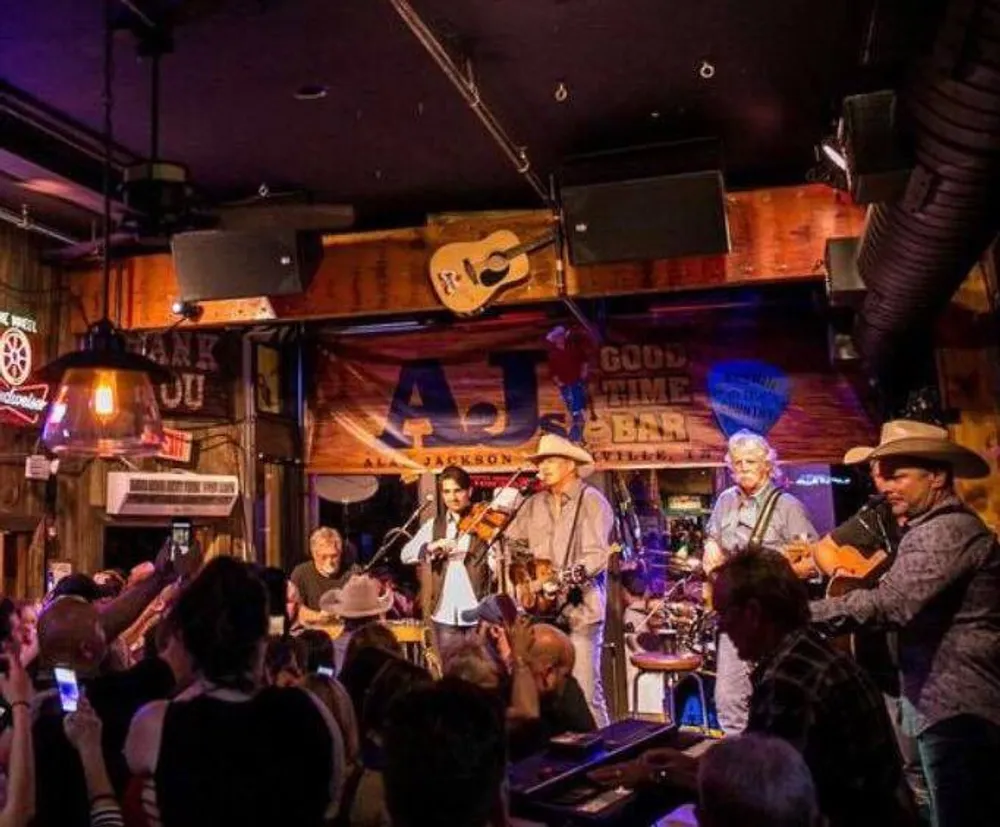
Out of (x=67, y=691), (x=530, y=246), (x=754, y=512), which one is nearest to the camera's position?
(x=67, y=691)

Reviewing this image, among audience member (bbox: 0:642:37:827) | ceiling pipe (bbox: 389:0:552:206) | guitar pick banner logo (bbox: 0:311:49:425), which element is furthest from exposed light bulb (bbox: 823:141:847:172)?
guitar pick banner logo (bbox: 0:311:49:425)

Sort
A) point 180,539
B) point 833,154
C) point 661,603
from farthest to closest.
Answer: point 661,603 → point 833,154 → point 180,539

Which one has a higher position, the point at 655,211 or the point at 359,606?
the point at 655,211

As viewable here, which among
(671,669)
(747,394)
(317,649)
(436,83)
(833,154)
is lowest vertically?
(671,669)

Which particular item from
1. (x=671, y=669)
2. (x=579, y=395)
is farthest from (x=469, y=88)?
(x=671, y=669)

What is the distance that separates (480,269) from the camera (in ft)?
20.4

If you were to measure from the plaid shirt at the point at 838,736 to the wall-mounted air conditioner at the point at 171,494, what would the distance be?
5.66 m

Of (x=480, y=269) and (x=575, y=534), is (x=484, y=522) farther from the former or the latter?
(x=480, y=269)

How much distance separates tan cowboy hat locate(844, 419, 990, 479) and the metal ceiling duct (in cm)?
63

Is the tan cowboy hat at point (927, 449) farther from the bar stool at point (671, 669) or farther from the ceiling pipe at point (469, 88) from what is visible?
the bar stool at point (671, 669)

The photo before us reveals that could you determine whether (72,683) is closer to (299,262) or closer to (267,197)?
Answer: (299,262)

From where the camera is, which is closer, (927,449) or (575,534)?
(927,449)

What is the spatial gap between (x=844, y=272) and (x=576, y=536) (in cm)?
237

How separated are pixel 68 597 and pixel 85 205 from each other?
4.04 metres
